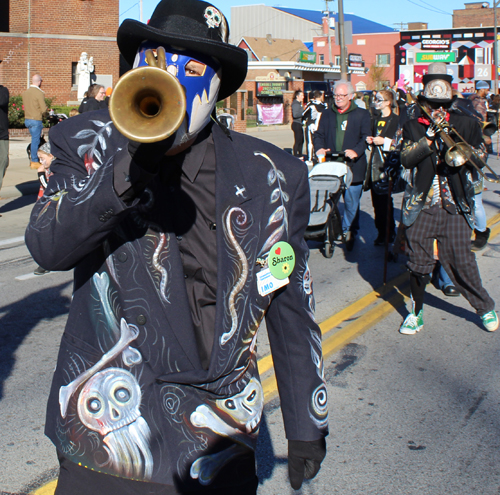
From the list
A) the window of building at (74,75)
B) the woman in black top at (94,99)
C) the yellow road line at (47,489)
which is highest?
the window of building at (74,75)

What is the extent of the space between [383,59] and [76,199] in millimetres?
80069

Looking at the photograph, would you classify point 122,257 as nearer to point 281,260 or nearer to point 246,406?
point 281,260

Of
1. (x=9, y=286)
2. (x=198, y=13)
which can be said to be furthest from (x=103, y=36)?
(x=198, y=13)

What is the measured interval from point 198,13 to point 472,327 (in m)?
4.65

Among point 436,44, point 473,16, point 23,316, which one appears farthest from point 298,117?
point 473,16

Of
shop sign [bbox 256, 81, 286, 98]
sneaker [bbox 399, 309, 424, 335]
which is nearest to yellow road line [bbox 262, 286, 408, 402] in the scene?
sneaker [bbox 399, 309, 424, 335]

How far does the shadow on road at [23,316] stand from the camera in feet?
15.7

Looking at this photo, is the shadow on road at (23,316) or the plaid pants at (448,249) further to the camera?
the plaid pants at (448,249)

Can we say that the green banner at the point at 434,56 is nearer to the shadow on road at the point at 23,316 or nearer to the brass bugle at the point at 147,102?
the shadow on road at the point at 23,316

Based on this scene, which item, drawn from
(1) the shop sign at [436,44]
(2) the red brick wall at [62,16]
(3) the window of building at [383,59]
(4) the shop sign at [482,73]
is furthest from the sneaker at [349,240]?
(3) the window of building at [383,59]

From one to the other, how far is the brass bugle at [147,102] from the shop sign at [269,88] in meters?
35.8

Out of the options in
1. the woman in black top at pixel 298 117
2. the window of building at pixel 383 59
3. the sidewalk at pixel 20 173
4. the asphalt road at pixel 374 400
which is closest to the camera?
the asphalt road at pixel 374 400

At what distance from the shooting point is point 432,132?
5.17 meters

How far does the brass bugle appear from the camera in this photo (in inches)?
50.3
